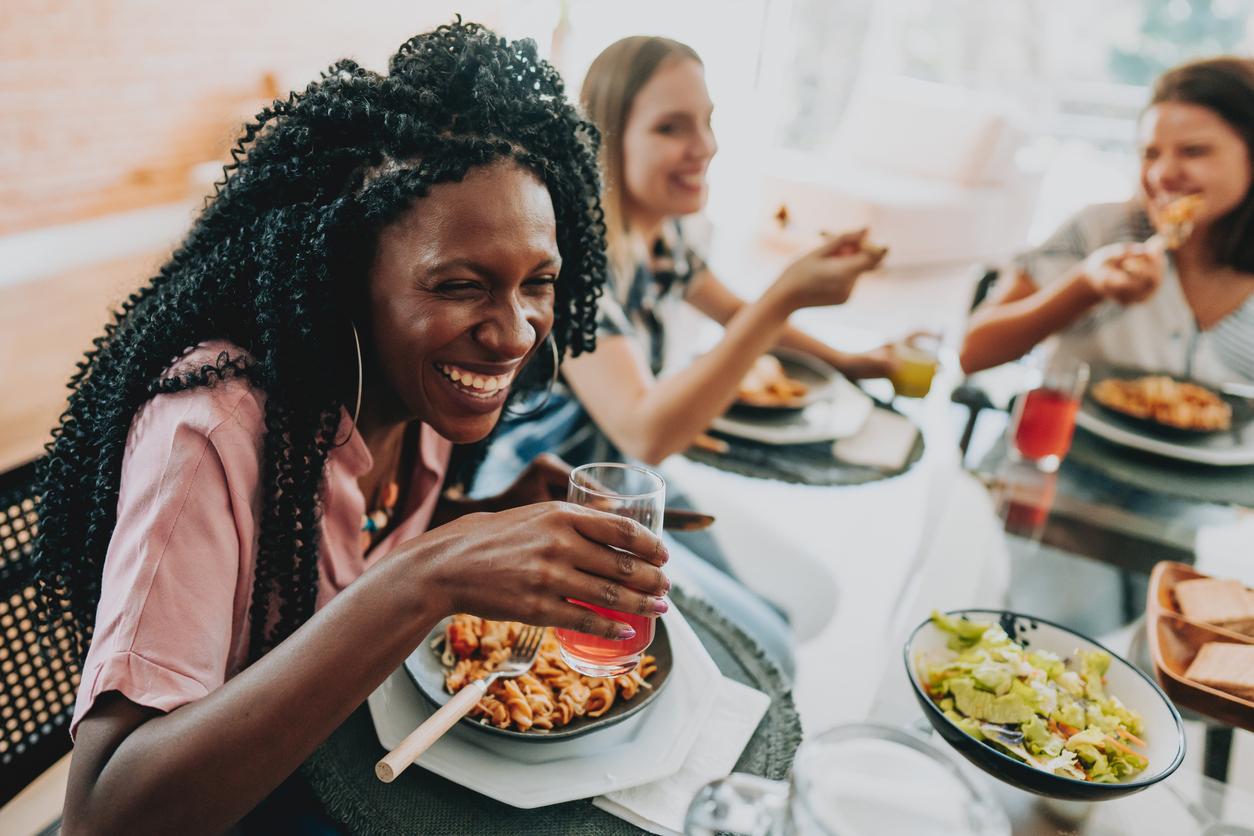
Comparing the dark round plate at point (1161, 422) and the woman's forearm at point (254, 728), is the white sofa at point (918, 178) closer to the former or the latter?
the dark round plate at point (1161, 422)

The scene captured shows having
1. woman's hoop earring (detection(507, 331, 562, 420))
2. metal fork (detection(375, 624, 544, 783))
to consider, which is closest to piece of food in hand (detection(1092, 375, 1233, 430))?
woman's hoop earring (detection(507, 331, 562, 420))

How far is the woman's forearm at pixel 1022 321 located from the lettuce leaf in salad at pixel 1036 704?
3.92ft

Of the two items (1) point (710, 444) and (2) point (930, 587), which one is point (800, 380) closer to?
(1) point (710, 444)

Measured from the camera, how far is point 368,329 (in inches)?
39.0

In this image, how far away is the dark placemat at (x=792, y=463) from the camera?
1491 millimetres

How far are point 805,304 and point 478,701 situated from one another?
3.17ft

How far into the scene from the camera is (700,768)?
85 centimetres

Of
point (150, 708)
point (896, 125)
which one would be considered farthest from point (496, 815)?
point (896, 125)

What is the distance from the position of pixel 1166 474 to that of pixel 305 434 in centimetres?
145

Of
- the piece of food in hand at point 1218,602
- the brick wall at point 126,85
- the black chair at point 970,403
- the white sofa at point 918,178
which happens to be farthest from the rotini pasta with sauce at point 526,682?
the white sofa at point 918,178

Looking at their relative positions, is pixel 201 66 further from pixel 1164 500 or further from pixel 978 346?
pixel 1164 500

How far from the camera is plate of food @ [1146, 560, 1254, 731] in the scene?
0.94 metres

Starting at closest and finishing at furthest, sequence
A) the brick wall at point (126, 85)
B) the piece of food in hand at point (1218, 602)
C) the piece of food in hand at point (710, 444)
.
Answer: the piece of food in hand at point (1218, 602), the piece of food in hand at point (710, 444), the brick wall at point (126, 85)

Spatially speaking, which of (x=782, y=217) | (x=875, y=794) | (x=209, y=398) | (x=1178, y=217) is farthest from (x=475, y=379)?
(x=1178, y=217)
